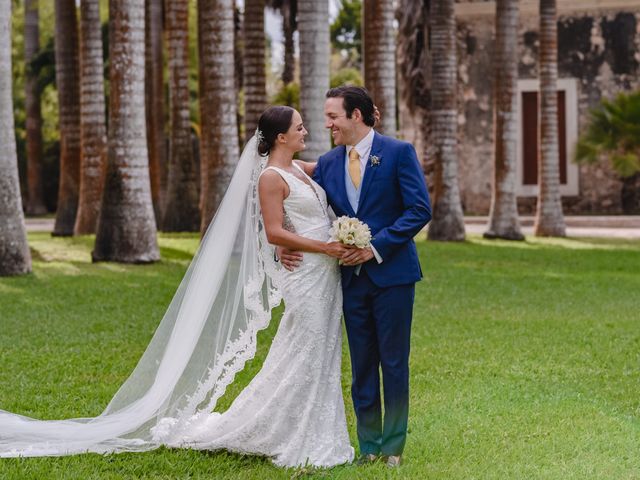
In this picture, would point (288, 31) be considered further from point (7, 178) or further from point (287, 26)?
point (7, 178)

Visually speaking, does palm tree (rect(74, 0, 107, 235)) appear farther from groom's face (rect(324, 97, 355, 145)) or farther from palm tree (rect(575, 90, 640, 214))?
groom's face (rect(324, 97, 355, 145))

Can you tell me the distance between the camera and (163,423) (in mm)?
6992

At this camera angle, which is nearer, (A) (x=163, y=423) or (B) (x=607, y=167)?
(A) (x=163, y=423)

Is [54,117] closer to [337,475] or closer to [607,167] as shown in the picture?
[607,167]

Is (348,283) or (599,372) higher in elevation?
(348,283)

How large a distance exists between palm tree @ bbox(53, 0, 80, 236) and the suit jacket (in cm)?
1822

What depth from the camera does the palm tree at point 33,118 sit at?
119 ft

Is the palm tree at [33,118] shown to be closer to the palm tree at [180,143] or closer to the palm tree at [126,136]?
the palm tree at [180,143]

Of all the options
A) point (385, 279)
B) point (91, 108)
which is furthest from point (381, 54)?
point (385, 279)

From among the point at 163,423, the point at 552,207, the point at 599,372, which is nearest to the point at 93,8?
the point at 552,207

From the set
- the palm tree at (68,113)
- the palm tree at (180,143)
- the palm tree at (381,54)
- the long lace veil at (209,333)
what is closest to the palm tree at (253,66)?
the palm tree at (180,143)

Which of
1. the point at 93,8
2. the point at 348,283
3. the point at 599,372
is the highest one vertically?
the point at 93,8

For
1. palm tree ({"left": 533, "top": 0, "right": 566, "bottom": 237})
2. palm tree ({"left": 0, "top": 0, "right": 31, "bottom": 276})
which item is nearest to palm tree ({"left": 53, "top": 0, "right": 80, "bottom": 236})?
palm tree ({"left": 0, "top": 0, "right": 31, "bottom": 276})

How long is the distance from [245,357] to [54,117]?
39.8m
